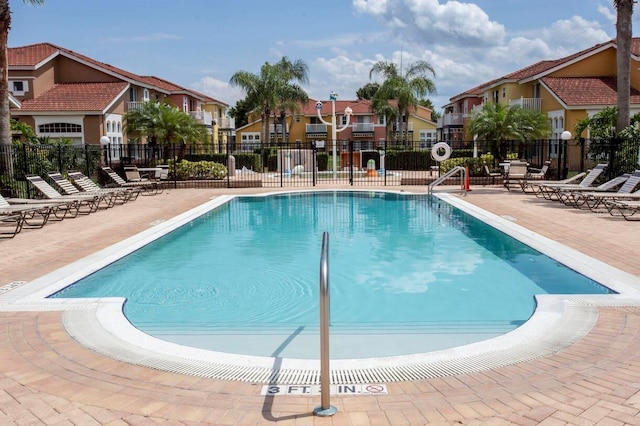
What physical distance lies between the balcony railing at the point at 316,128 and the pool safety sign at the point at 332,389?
56.8 meters

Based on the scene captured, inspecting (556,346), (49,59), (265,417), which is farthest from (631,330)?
(49,59)

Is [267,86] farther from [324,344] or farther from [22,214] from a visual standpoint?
[324,344]

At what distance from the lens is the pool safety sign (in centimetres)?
416

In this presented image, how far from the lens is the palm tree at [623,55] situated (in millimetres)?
18906

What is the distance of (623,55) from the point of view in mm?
19016

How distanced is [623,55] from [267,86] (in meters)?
32.4

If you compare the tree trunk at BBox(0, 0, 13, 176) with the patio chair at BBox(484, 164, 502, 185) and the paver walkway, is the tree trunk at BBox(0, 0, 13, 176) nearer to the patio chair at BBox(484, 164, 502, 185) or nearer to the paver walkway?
the paver walkway

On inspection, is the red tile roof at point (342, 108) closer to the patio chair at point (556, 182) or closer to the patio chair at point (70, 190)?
the patio chair at point (556, 182)

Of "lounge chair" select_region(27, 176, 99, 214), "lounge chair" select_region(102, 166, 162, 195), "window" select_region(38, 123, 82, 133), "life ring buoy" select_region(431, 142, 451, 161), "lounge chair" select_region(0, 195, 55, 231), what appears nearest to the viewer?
"lounge chair" select_region(0, 195, 55, 231)

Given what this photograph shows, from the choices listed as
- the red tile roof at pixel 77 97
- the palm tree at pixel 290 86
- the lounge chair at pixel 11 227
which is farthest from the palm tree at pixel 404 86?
the lounge chair at pixel 11 227

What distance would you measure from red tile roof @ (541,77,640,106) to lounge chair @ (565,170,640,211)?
650 inches

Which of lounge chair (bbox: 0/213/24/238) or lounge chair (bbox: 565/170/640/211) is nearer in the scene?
lounge chair (bbox: 0/213/24/238)

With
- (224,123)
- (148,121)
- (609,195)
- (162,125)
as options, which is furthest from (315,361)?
(224,123)

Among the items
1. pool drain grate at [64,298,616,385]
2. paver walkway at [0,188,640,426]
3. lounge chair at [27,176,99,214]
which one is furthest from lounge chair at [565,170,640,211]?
lounge chair at [27,176,99,214]
